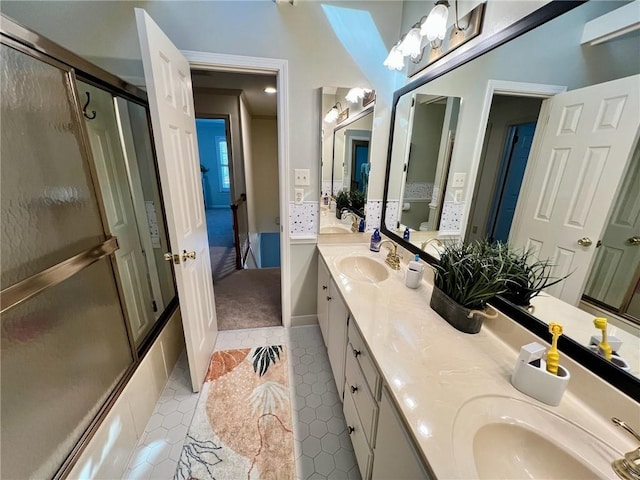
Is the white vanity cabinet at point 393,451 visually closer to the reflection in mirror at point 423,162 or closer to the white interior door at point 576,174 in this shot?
the white interior door at point 576,174

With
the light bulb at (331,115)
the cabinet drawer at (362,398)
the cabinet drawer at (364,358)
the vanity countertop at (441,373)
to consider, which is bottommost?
the cabinet drawer at (362,398)

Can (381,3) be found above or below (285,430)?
above

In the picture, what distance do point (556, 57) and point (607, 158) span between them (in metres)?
0.40

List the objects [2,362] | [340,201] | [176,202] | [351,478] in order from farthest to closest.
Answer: [340,201], [176,202], [351,478], [2,362]

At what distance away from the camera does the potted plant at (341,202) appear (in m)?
2.03

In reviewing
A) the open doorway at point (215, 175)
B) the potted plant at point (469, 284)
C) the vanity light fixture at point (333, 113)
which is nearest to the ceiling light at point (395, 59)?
the vanity light fixture at point (333, 113)

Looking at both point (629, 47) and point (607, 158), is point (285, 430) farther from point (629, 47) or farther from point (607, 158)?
point (629, 47)

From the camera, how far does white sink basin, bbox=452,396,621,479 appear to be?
1.88ft

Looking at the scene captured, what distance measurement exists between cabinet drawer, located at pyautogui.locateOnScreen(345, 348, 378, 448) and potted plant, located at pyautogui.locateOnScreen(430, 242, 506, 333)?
454 mm

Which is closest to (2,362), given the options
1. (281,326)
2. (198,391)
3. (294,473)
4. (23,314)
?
(23,314)

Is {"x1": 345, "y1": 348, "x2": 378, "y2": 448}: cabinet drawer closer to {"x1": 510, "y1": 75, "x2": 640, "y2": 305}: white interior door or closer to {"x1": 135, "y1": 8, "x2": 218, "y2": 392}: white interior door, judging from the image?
{"x1": 510, "y1": 75, "x2": 640, "y2": 305}: white interior door

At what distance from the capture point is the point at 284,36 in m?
1.59

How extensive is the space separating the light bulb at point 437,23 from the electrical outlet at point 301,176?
1036mm

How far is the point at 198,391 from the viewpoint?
1.58m
